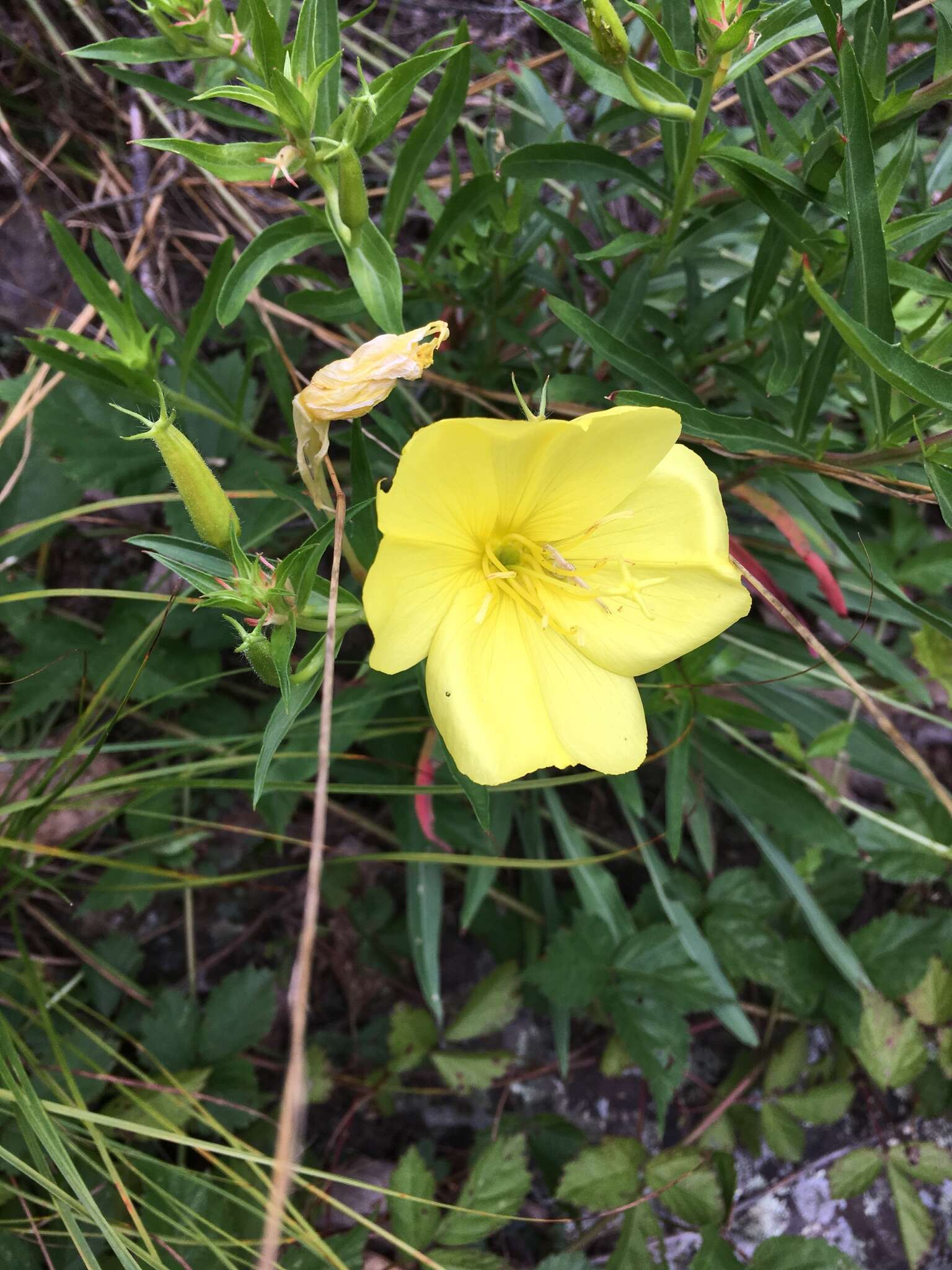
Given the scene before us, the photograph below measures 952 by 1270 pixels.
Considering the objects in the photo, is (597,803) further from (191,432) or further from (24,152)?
(24,152)

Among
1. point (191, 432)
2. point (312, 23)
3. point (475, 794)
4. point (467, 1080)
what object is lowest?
point (467, 1080)

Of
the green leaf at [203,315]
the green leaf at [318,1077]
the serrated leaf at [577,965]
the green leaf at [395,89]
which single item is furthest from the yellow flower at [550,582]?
the green leaf at [318,1077]

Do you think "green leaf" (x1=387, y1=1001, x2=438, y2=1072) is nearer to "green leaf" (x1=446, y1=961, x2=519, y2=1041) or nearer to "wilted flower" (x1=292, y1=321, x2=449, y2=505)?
"green leaf" (x1=446, y1=961, x2=519, y2=1041)

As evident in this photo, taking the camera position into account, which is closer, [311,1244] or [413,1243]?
[311,1244]

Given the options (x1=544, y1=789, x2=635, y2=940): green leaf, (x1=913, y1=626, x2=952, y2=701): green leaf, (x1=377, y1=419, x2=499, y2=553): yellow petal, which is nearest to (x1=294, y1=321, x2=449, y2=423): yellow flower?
(x1=377, y1=419, x2=499, y2=553): yellow petal

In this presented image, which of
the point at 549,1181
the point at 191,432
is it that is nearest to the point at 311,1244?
the point at 549,1181

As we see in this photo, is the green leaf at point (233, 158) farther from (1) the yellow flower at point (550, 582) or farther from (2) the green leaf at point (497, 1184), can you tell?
(2) the green leaf at point (497, 1184)
